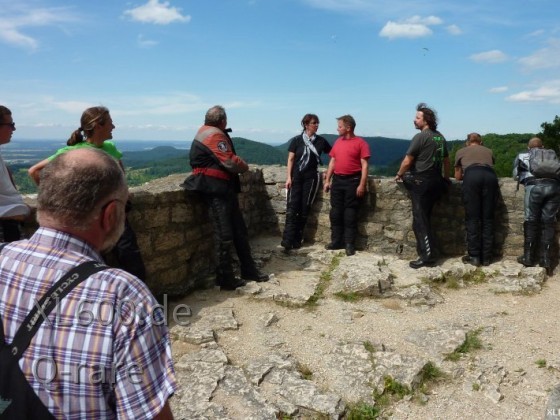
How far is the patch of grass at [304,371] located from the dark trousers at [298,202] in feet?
10.9

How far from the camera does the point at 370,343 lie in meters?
4.35

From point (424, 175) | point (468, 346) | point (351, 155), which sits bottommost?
point (468, 346)

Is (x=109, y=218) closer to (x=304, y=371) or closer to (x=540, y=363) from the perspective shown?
(x=304, y=371)

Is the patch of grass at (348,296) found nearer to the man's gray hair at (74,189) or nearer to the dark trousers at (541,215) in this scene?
the dark trousers at (541,215)

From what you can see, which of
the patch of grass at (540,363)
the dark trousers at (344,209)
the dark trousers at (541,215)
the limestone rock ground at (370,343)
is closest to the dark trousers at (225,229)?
the limestone rock ground at (370,343)

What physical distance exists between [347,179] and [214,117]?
2.39 metres

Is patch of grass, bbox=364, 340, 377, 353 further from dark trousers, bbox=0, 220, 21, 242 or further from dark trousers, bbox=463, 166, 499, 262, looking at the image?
dark trousers, bbox=0, 220, 21, 242

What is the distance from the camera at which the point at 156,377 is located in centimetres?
145

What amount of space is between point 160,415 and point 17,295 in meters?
0.59

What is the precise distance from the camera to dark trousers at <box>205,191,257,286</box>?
215 inches

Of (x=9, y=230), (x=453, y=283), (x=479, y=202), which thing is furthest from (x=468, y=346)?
(x=9, y=230)

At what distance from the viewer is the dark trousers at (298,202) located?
23.5 ft

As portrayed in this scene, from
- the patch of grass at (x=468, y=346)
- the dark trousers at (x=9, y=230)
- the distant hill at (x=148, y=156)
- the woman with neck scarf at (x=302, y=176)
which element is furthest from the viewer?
the distant hill at (x=148, y=156)

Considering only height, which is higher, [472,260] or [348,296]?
[472,260]
